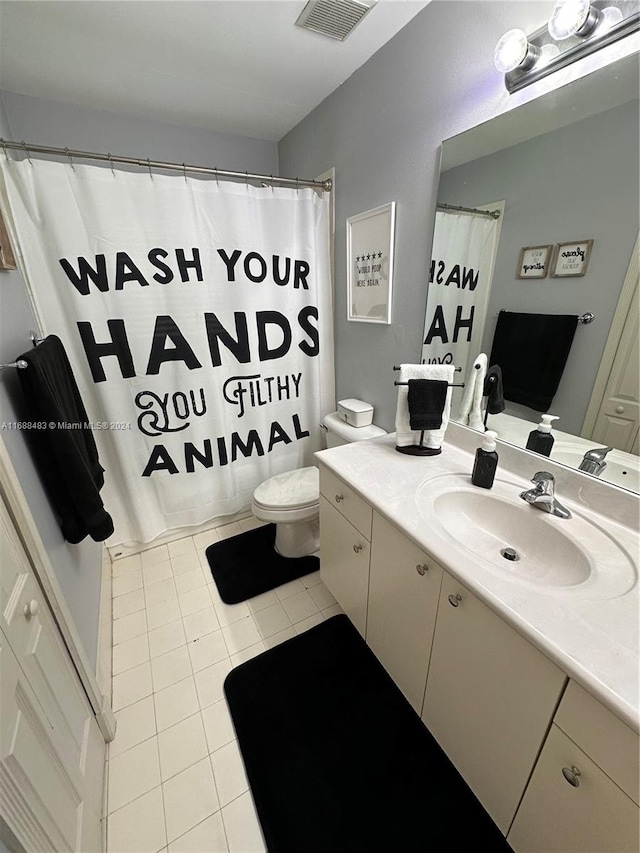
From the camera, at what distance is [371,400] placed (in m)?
1.80

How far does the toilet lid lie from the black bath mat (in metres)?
0.38

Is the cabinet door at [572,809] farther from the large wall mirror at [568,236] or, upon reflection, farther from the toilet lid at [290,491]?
the toilet lid at [290,491]

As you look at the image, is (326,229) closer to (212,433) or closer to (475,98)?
(475,98)

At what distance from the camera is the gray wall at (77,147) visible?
3.20 feet

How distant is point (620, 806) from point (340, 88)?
243cm

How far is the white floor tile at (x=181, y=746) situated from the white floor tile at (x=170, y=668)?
0.53 ft

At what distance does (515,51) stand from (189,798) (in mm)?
2312

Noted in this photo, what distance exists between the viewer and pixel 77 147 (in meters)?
1.68

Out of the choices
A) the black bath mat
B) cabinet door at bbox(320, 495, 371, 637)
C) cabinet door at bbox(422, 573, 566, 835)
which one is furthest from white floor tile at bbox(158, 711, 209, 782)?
cabinet door at bbox(422, 573, 566, 835)

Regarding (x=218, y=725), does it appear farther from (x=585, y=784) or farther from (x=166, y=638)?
(x=585, y=784)

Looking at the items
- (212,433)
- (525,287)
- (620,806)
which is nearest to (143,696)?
(212,433)

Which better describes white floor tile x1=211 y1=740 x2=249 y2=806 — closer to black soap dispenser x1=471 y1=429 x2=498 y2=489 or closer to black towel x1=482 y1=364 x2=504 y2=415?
black soap dispenser x1=471 y1=429 x2=498 y2=489

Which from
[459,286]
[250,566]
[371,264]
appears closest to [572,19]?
[459,286]

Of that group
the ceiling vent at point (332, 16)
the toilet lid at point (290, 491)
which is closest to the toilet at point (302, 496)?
the toilet lid at point (290, 491)
